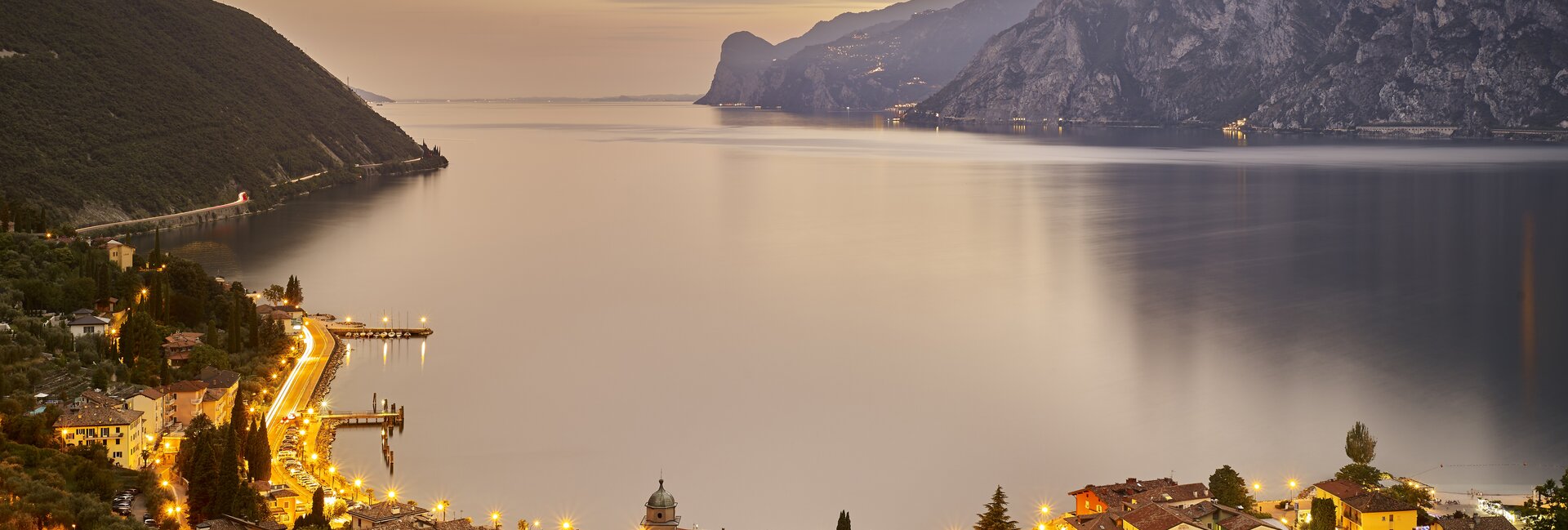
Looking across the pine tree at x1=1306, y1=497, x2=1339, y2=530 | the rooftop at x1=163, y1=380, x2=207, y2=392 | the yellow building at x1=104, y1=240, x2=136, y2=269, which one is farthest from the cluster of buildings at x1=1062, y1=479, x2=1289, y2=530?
→ the yellow building at x1=104, y1=240, x2=136, y2=269

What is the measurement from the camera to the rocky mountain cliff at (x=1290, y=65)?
14188cm

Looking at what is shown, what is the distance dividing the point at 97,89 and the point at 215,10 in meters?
29.6

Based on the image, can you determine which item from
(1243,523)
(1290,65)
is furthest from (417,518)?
(1290,65)

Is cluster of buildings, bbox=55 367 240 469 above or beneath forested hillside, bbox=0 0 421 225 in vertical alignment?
beneath

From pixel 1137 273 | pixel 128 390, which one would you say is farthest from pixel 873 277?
pixel 128 390

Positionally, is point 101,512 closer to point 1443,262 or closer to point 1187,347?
point 1187,347

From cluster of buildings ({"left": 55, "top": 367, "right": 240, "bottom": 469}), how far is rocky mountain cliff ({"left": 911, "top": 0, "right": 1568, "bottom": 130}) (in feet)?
440

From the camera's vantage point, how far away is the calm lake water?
26.7m

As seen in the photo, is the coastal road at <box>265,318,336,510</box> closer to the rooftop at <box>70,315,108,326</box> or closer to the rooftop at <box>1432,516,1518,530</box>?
the rooftop at <box>70,315,108,326</box>

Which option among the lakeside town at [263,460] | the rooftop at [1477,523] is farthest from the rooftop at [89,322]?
the rooftop at [1477,523]

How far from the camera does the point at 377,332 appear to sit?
38781mm

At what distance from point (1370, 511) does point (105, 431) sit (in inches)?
749

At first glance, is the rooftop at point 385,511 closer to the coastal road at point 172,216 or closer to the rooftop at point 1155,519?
the rooftop at point 1155,519

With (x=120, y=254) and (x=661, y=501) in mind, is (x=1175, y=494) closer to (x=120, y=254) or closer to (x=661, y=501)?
(x=661, y=501)
